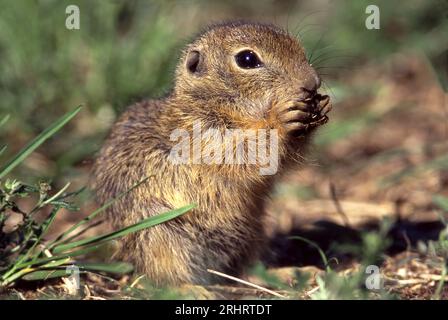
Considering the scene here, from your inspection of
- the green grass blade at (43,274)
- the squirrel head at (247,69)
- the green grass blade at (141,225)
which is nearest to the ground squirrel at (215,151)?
the squirrel head at (247,69)

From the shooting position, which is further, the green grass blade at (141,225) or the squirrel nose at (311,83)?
the squirrel nose at (311,83)

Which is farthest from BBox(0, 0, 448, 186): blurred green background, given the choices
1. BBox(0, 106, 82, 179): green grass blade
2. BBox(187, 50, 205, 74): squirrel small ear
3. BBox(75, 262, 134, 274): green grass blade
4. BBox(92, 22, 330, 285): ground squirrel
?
BBox(75, 262, 134, 274): green grass blade

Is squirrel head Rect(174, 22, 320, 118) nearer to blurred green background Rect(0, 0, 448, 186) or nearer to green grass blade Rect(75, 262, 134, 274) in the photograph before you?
green grass blade Rect(75, 262, 134, 274)

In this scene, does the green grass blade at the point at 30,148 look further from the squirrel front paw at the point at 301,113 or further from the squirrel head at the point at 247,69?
the squirrel front paw at the point at 301,113

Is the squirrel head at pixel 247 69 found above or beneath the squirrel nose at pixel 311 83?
above
